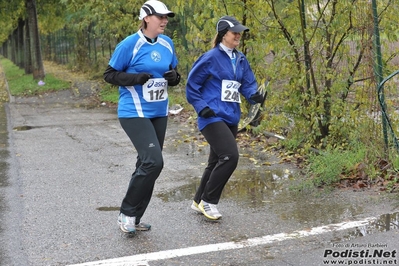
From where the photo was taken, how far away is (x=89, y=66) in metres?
27.0

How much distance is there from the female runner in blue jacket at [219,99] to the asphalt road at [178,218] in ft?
1.31

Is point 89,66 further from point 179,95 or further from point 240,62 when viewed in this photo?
point 240,62

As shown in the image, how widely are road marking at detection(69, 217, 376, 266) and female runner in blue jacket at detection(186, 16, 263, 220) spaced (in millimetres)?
740

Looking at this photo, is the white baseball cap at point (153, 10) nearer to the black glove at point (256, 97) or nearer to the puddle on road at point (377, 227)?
the black glove at point (256, 97)

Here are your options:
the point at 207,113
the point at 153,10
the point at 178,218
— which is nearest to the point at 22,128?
the point at 178,218

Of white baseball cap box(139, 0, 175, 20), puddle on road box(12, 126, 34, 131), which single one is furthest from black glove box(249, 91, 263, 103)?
puddle on road box(12, 126, 34, 131)

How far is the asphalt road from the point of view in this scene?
16.3 ft

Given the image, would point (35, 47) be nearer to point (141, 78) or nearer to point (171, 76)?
point (171, 76)

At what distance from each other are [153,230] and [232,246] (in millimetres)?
874

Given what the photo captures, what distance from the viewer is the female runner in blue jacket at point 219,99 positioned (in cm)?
585

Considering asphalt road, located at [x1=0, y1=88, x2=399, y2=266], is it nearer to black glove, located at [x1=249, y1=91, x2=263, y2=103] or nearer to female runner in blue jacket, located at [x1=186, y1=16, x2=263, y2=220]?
female runner in blue jacket, located at [x1=186, y1=16, x2=263, y2=220]

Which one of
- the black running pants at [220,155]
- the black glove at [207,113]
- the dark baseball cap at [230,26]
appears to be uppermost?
the dark baseball cap at [230,26]

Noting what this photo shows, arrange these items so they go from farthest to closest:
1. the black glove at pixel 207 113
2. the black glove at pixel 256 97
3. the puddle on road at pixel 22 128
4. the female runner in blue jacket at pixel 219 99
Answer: the puddle on road at pixel 22 128 < the black glove at pixel 256 97 < the female runner in blue jacket at pixel 219 99 < the black glove at pixel 207 113

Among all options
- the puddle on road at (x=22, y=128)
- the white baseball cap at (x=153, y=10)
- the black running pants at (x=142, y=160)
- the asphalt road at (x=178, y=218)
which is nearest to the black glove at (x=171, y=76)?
the black running pants at (x=142, y=160)
